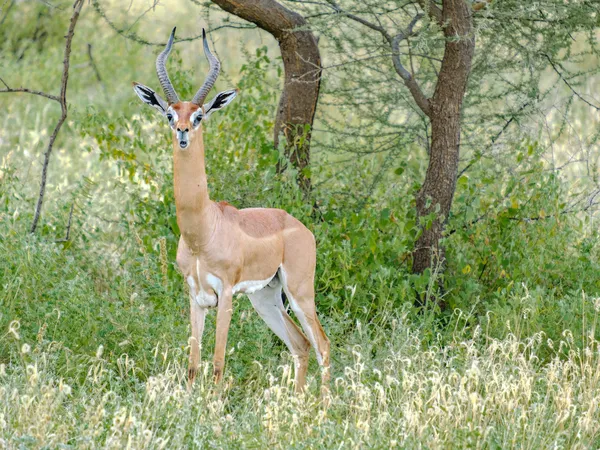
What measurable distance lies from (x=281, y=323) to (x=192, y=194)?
107 centimetres

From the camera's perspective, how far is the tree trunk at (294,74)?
21.6 feet

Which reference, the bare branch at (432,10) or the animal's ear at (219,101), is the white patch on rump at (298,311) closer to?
the animal's ear at (219,101)

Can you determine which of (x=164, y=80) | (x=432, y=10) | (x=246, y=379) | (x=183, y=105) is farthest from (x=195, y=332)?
(x=432, y=10)

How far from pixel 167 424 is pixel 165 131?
12.6 ft

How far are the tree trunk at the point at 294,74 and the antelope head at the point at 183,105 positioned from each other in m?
1.87

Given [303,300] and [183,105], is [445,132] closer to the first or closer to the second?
[303,300]

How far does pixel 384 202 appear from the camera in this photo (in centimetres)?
739

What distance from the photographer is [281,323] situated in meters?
5.34

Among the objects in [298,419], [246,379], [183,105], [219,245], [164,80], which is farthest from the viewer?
[246,379]

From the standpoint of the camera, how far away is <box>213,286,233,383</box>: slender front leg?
Result: 15.5 feet

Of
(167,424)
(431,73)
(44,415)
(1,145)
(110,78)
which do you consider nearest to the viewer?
(44,415)

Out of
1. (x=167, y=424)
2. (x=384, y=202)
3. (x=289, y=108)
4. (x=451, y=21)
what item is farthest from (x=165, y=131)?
(x=167, y=424)

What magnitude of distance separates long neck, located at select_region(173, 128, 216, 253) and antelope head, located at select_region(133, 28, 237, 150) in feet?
0.19

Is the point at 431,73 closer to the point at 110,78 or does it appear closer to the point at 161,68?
the point at 161,68
